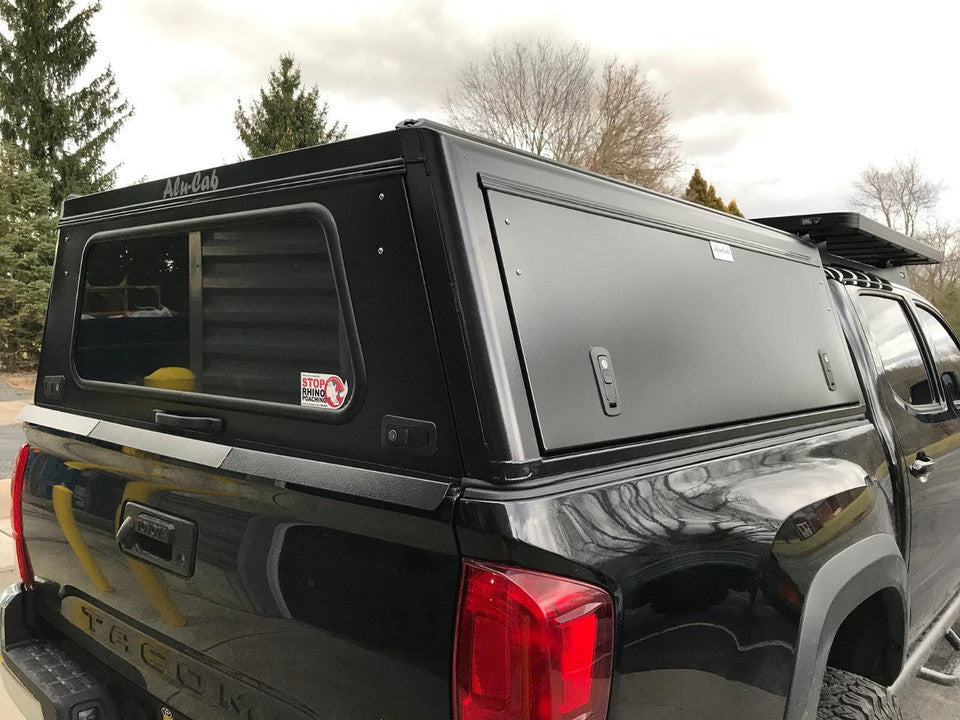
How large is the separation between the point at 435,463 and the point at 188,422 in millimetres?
773

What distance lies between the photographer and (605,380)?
1560mm

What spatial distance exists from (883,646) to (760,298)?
1202 millimetres

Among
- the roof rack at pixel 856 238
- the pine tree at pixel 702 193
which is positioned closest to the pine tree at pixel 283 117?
the pine tree at pixel 702 193

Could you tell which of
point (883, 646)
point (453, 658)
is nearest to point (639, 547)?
point (453, 658)

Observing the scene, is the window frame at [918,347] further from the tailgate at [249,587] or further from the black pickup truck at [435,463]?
the tailgate at [249,587]

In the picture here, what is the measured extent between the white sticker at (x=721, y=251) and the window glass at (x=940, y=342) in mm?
1630

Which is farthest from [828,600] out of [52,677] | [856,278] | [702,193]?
[702,193]

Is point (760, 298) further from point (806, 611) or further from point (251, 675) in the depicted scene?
point (251, 675)

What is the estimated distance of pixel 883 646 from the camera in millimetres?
2475

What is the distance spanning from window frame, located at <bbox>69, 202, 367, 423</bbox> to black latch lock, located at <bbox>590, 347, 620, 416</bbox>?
18.2 inches

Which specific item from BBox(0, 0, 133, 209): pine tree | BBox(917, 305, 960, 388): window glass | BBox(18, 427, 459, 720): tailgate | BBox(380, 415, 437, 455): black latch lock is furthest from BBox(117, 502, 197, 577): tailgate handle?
BBox(0, 0, 133, 209): pine tree

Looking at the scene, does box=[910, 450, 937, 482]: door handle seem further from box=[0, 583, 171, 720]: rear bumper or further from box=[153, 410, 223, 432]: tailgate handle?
box=[0, 583, 171, 720]: rear bumper

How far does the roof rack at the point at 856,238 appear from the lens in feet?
9.21

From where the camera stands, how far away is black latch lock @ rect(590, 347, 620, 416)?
5.06ft
